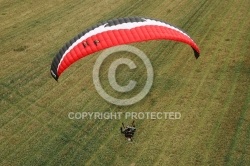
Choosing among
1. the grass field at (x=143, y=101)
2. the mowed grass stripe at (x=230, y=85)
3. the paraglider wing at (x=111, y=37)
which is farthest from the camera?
the mowed grass stripe at (x=230, y=85)

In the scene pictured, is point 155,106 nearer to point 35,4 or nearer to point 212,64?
point 212,64

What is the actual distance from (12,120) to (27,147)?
2.36m

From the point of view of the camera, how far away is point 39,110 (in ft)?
56.8

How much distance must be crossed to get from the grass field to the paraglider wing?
12.5 feet

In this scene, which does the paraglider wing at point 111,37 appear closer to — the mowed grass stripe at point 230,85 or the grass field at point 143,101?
the grass field at point 143,101

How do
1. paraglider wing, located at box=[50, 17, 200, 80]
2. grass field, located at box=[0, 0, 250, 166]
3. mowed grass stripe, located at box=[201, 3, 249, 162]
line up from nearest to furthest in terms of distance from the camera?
paraglider wing, located at box=[50, 17, 200, 80] < grass field, located at box=[0, 0, 250, 166] < mowed grass stripe, located at box=[201, 3, 249, 162]

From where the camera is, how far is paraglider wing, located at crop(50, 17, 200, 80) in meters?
12.9

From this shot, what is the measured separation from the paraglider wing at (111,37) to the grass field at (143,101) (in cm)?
380

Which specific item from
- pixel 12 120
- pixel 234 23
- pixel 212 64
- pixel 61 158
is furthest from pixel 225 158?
pixel 234 23

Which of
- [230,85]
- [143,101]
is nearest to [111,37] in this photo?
[143,101]

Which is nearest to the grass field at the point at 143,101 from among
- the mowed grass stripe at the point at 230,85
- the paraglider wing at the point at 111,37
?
the mowed grass stripe at the point at 230,85

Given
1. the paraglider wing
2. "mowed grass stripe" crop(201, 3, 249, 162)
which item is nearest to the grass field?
"mowed grass stripe" crop(201, 3, 249, 162)

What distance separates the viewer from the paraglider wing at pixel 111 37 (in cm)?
1289

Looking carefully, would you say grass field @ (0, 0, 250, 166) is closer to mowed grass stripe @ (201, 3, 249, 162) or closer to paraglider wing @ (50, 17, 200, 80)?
mowed grass stripe @ (201, 3, 249, 162)
